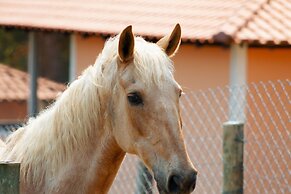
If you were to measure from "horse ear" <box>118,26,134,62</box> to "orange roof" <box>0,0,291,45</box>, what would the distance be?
5454 mm

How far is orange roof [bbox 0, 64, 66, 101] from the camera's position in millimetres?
15181

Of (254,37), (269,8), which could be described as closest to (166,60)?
(254,37)

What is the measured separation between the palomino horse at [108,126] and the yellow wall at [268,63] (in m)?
5.40

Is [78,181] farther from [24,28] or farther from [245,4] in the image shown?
[24,28]

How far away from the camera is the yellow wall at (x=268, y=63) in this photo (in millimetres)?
9656

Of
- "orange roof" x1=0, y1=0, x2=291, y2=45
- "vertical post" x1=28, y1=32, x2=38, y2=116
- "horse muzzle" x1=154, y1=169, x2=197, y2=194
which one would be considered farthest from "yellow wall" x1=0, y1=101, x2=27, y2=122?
"horse muzzle" x1=154, y1=169, x2=197, y2=194

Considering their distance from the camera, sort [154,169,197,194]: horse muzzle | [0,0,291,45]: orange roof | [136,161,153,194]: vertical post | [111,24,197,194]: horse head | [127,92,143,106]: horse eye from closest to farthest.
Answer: [154,169,197,194]: horse muzzle, [111,24,197,194]: horse head, [127,92,143,106]: horse eye, [136,161,153,194]: vertical post, [0,0,291,45]: orange roof

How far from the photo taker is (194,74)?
10.3 meters

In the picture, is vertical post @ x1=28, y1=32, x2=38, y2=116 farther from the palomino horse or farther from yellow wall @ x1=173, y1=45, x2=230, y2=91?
the palomino horse

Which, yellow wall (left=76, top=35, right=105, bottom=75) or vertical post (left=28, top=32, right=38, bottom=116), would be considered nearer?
yellow wall (left=76, top=35, right=105, bottom=75)

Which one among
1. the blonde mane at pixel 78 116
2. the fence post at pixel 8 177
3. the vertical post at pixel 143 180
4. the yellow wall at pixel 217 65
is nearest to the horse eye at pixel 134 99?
the blonde mane at pixel 78 116

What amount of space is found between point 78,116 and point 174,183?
2.04ft

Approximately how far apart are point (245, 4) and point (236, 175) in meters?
6.04

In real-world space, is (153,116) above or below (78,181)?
above
